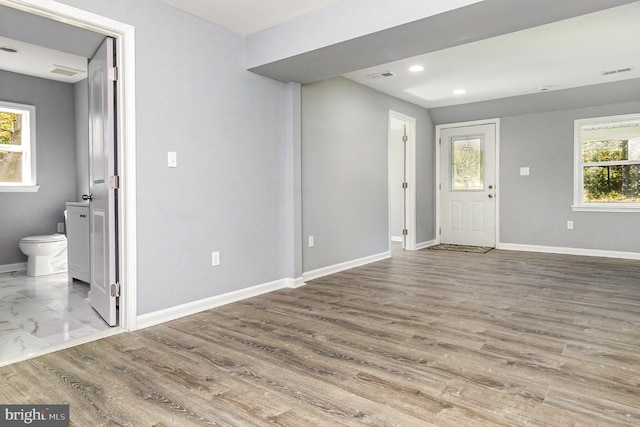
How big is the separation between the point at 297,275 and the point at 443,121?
4304 mm

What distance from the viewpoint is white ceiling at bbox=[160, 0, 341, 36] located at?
291cm

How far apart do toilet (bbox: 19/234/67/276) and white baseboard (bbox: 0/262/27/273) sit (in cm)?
44

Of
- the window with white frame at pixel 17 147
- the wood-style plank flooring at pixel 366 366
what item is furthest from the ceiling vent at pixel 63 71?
the wood-style plank flooring at pixel 366 366

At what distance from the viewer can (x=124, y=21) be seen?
2.68 meters

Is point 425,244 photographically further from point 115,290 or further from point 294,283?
point 115,290

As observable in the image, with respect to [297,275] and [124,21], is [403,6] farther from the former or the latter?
[297,275]

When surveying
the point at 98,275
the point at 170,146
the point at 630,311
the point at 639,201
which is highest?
the point at 170,146

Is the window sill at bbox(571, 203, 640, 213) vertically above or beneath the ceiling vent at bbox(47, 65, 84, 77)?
beneath

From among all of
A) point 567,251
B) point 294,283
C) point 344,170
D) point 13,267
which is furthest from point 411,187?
point 13,267

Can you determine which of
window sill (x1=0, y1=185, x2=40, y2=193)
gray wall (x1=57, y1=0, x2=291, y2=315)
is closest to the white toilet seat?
window sill (x1=0, y1=185, x2=40, y2=193)

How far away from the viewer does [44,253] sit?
4453mm

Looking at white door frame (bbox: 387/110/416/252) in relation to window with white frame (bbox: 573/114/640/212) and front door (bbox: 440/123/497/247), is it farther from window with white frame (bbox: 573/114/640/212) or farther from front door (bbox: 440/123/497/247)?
window with white frame (bbox: 573/114/640/212)

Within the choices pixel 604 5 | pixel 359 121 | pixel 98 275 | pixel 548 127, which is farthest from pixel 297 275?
pixel 548 127

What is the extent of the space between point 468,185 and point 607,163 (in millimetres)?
1943
